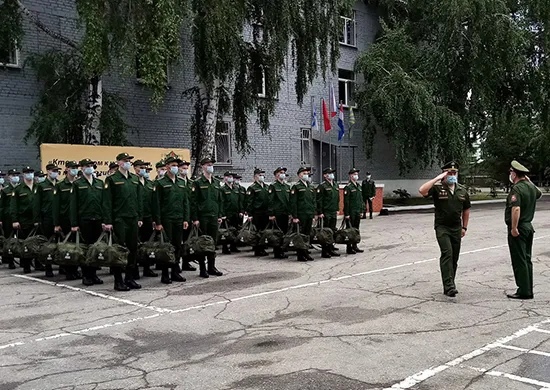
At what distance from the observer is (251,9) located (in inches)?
768

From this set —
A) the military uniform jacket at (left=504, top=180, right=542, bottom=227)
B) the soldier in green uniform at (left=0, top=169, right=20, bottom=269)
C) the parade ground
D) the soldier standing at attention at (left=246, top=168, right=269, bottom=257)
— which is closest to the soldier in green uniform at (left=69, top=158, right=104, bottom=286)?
the parade ground

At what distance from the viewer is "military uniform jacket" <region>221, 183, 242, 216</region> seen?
45.4 ft

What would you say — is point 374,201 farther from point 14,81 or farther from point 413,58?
point 14,81

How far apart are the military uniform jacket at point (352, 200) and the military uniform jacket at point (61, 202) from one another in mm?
5744

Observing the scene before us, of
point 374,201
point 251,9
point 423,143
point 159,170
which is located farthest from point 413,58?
point 159,170

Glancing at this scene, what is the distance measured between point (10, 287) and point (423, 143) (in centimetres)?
2092

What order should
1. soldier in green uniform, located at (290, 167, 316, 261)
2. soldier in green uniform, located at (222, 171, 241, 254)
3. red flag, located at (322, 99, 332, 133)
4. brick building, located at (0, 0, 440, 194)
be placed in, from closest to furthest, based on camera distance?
soldier in green uniform, located at (290, 167, 316, 261), soldier in green uniform, located at (222, 171, 241, 254), brick building, located at (0, 0, 440, 194), red flag, located at (322, 99, 332, 133)

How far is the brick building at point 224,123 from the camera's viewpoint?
18.2 m

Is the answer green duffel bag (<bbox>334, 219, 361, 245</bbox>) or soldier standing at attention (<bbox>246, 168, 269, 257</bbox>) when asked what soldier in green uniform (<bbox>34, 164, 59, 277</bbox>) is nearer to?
soldier standing at attention (<bbox>246, 168, 269, 257</bbox>)

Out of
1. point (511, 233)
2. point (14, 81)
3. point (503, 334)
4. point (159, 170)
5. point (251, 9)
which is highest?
point (251, 9)

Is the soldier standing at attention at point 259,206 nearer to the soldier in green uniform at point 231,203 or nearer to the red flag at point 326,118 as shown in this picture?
the soldier in green uniform at point 231,203

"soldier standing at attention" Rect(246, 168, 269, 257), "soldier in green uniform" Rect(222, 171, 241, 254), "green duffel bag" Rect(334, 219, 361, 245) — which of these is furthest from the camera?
"soldier in green uniform" Rect(222, 171, 241, 254)

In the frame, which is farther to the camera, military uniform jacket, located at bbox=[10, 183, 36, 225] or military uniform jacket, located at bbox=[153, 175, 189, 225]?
military uniform jacket, located at bbox=[10, 183, 36, 225]

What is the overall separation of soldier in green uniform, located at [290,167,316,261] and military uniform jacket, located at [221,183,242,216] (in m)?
2.38
